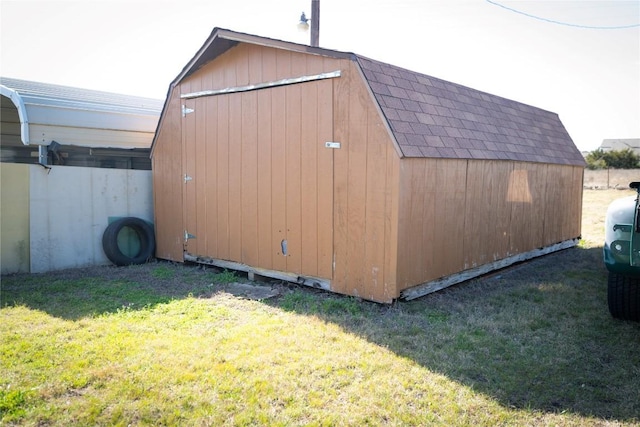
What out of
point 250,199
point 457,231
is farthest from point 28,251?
point 457,231

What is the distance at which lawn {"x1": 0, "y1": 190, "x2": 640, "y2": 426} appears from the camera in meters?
3.09

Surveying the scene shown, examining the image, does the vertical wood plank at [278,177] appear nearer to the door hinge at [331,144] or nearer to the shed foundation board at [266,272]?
the shed foundation board at [266,272]

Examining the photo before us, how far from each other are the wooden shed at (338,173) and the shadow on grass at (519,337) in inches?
17.2

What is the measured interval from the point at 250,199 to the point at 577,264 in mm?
5416

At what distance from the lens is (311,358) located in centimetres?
390

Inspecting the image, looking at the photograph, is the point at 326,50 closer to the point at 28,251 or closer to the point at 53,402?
the point at 53,402

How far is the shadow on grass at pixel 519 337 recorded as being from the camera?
133 inches

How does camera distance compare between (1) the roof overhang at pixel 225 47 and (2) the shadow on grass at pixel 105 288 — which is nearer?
(2) the shadow on grass at pixel 105 288

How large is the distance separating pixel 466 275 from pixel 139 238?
540 centimetres

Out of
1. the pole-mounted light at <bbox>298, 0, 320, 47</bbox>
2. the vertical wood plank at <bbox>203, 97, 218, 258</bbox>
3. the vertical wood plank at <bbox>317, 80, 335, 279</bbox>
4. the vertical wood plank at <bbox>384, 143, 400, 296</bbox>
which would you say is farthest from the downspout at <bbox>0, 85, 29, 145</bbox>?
the vertical wood plank at <bbox>384, 143, 400, 296</bbox>

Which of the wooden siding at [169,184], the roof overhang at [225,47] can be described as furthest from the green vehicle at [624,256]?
the wooden siding at [169,184]

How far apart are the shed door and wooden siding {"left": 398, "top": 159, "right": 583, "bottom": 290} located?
3.21ft

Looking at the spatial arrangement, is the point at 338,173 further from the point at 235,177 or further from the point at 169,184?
the point at 169,184

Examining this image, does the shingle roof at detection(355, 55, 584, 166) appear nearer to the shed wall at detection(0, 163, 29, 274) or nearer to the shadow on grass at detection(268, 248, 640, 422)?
the shadow on grass at detection(268, 248, 640, 422)
